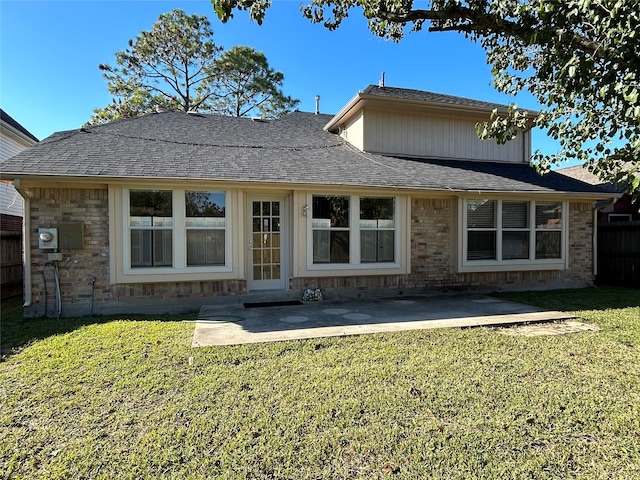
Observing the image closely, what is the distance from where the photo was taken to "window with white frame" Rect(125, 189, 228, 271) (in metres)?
6.81

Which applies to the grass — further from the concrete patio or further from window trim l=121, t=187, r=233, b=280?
window trim l=121, t=187, r=233, b=280

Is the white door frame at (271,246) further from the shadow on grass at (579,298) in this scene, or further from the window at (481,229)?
the shadow on grass at (579,298)

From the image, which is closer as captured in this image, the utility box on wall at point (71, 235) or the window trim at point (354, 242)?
the utility box on wall at point (71, 235)

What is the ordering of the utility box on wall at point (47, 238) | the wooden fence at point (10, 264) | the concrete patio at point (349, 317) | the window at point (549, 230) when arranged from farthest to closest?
the window at point (549, 230) < the wooden fence at point (10, 264) < the utility box on wall at point (47, 238) < the concrete patio at point (349, 317)

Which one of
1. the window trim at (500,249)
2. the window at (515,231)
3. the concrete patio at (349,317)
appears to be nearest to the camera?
the concrete patio at (349,317)

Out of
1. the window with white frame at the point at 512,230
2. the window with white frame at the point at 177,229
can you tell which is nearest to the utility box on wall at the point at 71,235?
the window with white frame at the point at 177,229

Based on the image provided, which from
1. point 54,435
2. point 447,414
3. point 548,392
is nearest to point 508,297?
point 548,392

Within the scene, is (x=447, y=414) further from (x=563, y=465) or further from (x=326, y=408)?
(x=326, y=408)

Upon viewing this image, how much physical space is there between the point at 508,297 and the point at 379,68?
313 inches

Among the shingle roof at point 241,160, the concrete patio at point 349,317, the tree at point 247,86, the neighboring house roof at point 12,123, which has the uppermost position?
the tree at point 247,86

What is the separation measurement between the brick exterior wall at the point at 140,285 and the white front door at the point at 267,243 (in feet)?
1.33

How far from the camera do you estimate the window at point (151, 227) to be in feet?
22.3

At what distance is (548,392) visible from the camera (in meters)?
3.39

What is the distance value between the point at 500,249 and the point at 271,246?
567cm
